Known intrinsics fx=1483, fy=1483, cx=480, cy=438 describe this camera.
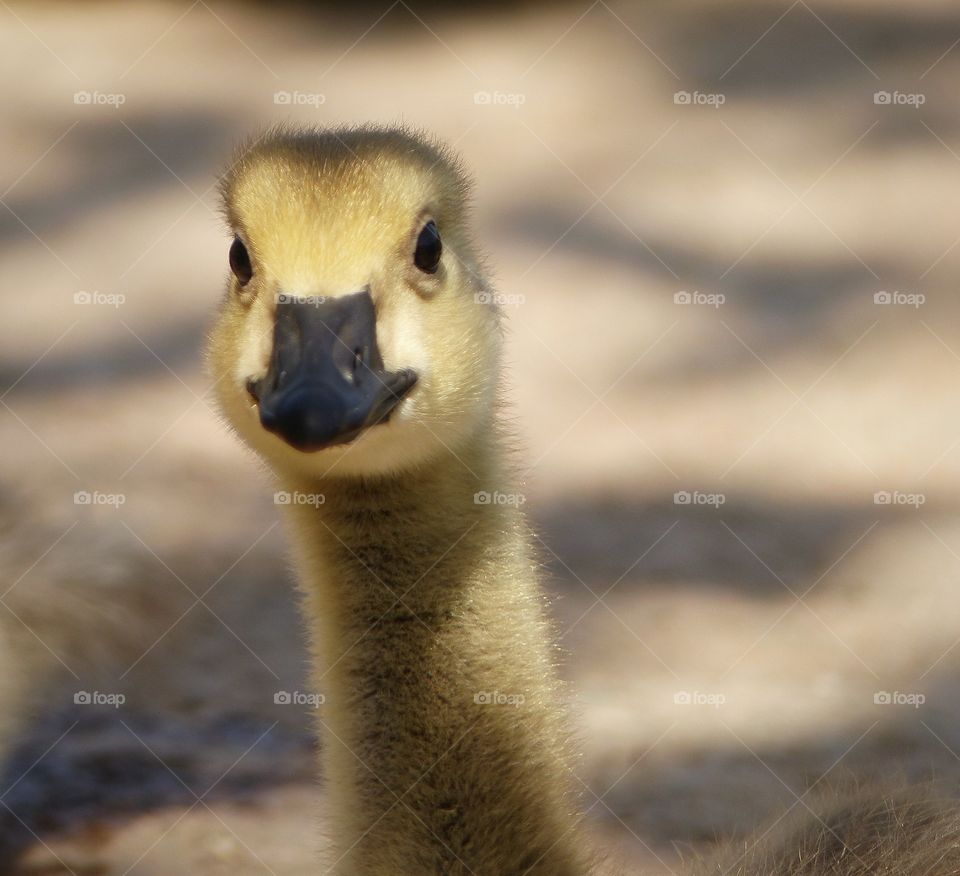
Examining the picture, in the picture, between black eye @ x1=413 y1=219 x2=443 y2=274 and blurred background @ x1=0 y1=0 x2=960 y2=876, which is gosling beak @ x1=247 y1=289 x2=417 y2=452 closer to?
black eye @ x1=413 y1=219 x2=443 y2=274

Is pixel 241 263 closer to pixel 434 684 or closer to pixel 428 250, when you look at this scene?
pixel 428 250

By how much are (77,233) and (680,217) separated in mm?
1544

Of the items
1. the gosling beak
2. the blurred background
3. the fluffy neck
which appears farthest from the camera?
the blurred background

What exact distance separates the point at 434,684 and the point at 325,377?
390mm

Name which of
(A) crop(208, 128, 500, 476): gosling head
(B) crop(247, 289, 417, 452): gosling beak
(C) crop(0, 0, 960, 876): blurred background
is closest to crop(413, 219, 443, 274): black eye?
(A) crop(208, 128, 500, 476): gosling head

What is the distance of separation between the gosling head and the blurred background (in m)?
0.44

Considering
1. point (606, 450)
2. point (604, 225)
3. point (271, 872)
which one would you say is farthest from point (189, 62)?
point (271, 872)

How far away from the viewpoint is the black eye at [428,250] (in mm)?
1549

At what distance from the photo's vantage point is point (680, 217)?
3777 mm

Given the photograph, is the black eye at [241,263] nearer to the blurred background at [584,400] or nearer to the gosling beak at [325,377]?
the gosling beak at [325,377]

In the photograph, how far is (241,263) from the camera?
1.56 m

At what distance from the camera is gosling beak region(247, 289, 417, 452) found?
130 cm

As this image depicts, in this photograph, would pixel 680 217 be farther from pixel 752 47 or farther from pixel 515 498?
pixel 515 498

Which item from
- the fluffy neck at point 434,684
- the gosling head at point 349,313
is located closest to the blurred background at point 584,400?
the fluffy neck at point 434,684
